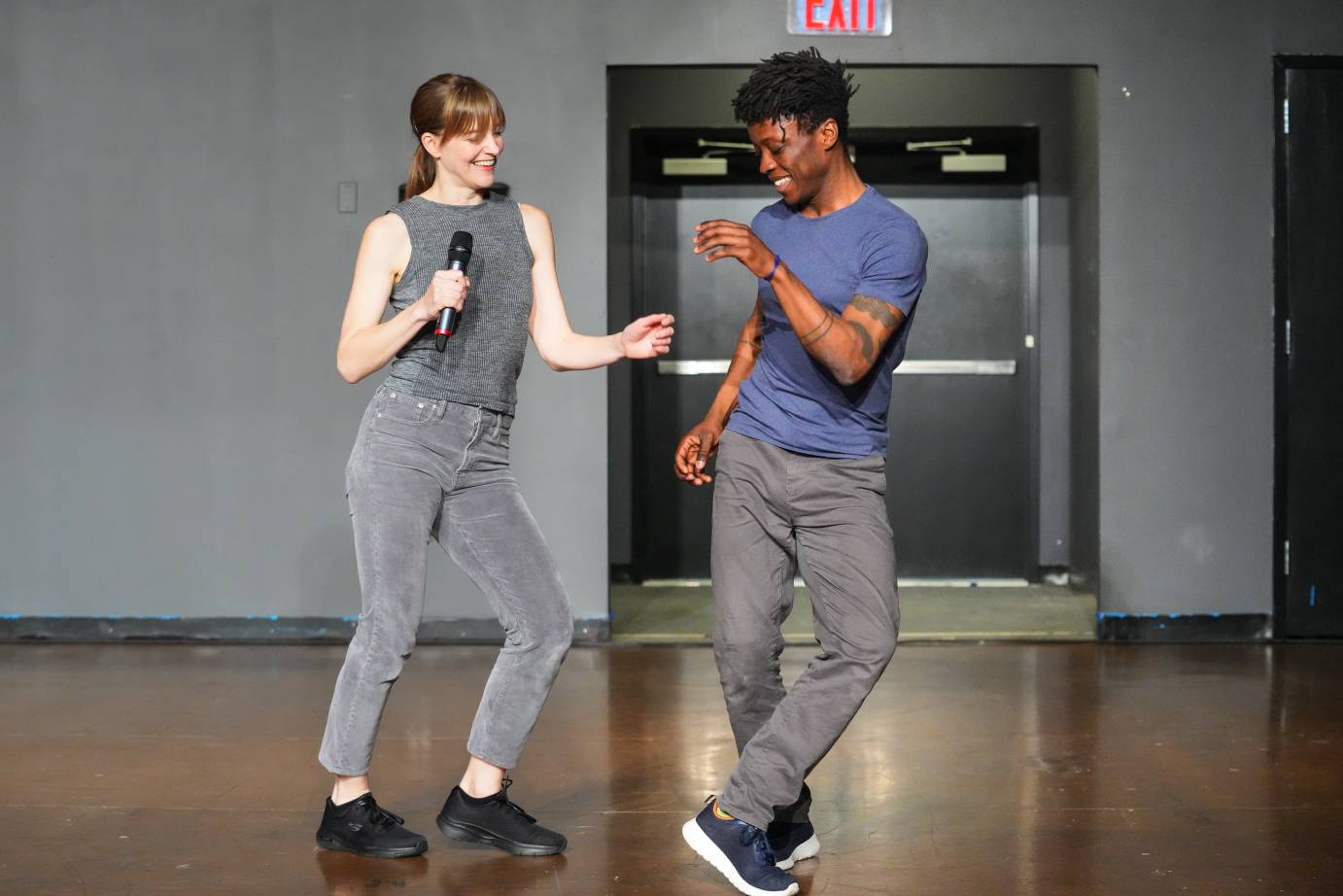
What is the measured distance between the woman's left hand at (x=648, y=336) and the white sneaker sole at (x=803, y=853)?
3.53 feet

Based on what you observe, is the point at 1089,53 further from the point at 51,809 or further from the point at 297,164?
the point at 51,809

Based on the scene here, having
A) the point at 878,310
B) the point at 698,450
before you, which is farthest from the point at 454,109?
the point at 878,310

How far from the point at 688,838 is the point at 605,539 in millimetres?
2854

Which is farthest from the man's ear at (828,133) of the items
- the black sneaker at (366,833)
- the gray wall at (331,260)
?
the gray wall at (331,260)

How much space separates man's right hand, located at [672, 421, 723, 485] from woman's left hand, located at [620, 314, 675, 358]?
242 millimetres

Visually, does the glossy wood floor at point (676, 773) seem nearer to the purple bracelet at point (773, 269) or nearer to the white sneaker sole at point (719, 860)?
the white sneaker sole at point (719, 860)

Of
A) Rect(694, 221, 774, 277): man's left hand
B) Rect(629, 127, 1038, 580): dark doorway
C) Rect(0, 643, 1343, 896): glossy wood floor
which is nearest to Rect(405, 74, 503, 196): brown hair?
Rect(694, 221, 774, 277): man's left hand

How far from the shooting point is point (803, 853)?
291 cm

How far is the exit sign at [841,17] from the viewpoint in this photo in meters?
5.54

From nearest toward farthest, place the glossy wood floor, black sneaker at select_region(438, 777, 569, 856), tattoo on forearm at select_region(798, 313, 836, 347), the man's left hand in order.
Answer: the man's left hand
tattoo on forearm at select_region(798, 313, 836, 347)
the glossy wood floor
black sneaker at select_region(438, 777, 569, 856)

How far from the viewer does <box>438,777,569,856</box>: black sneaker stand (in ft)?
9.75

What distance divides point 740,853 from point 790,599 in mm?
517

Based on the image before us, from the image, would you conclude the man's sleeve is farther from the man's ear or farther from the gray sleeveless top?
the gray sleeveless top

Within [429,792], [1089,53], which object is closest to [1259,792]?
[429,792]
